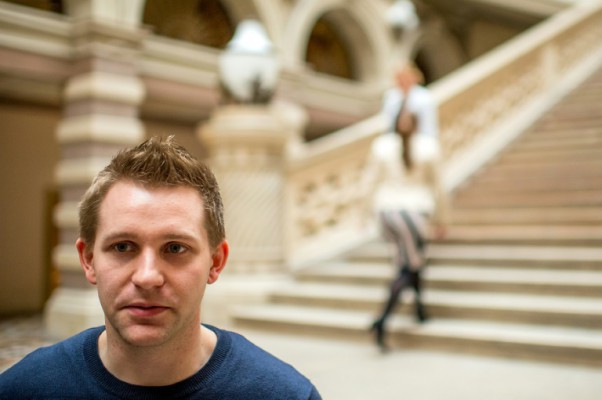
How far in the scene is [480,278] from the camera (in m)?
5.49

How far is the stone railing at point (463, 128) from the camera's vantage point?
6824mm

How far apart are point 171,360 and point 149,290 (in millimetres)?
139

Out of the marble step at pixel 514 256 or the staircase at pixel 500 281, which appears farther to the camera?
the marble step at pixel 514 256

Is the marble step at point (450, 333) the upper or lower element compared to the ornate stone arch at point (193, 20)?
lower

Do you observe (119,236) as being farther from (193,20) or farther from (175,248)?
(193,20)

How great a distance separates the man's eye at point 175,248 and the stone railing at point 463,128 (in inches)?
149

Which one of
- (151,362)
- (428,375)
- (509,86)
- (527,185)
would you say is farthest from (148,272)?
(509,86)

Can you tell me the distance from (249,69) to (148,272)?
5.23 meters

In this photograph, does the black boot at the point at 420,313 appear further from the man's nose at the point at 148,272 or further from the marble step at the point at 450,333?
the man's nose at the point at 148,272

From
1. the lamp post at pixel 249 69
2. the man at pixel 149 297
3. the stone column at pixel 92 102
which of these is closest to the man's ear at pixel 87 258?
the man at pixel 149 297

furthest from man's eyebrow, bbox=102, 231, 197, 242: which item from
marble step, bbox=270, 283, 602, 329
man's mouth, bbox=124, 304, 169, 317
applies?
marble step, bbox=270, 283, 602, 329

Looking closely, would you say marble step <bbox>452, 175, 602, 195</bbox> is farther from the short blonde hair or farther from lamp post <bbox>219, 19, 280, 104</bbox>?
the short blonde hair

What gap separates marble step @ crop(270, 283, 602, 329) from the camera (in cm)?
474

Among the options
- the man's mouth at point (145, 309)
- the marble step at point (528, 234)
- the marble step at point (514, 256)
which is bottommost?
the marble step at point (514, 256)
